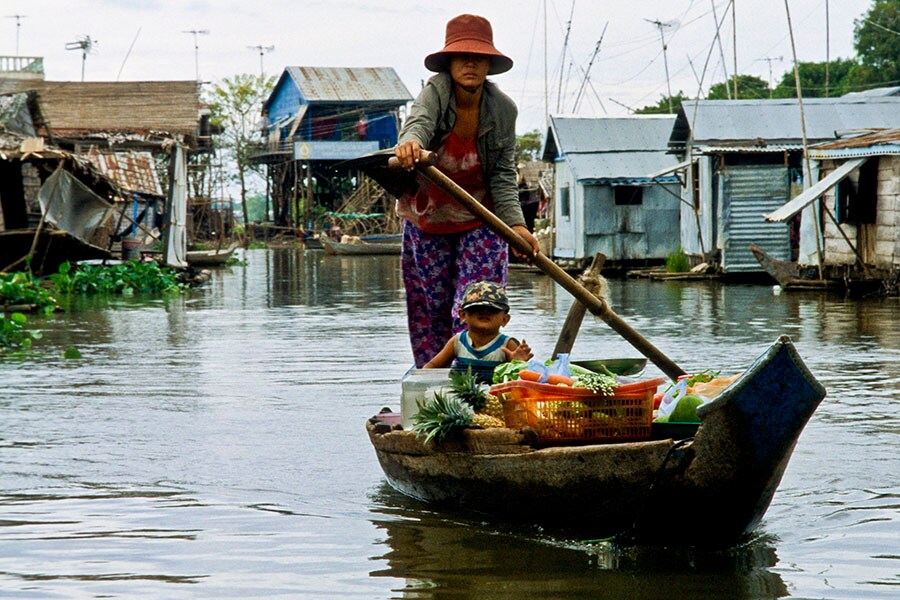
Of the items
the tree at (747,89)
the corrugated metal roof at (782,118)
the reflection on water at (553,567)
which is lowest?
the reflection on water at (553,567)

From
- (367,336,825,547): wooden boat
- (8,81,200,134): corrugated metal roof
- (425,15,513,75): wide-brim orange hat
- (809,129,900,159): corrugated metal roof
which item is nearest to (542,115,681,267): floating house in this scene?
(809,129,900,159): corrugated metal roof

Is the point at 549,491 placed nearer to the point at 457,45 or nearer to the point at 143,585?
the point at 143,585

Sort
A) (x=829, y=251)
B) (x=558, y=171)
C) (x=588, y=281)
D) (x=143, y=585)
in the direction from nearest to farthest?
(x=143, y=585) < (x=588, y=281) < (x=829, y=251) < (x=558, y=171)

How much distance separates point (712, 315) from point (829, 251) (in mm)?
5489

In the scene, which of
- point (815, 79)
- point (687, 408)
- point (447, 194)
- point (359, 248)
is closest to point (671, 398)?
point (687, 408)

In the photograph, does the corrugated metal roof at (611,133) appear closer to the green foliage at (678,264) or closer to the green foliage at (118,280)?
the green foliage at (678,264)

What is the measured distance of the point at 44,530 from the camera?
14.8 feet

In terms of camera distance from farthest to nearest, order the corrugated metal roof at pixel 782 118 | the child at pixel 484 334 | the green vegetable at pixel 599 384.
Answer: the corrugated metal roof at pixel 782 118
the child at pixel 484 334
the green vegetable at pixel 599 384

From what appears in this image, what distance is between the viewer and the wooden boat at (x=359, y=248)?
130 feet

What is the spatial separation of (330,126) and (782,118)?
29181mm

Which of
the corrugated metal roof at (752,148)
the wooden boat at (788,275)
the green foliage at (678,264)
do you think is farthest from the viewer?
the green foliage at (678,264)

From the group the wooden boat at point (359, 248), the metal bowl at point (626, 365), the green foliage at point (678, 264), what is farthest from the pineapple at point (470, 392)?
the wooden boat at point (359, 248)

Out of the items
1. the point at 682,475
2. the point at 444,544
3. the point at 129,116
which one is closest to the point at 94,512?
the point at 444,544

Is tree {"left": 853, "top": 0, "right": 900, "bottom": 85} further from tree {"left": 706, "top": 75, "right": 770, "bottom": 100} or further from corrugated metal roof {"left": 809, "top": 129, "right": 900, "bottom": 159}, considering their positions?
corrugated metal roof {"left": 809, "top": 129, "right": 900, "bottom": 159}
